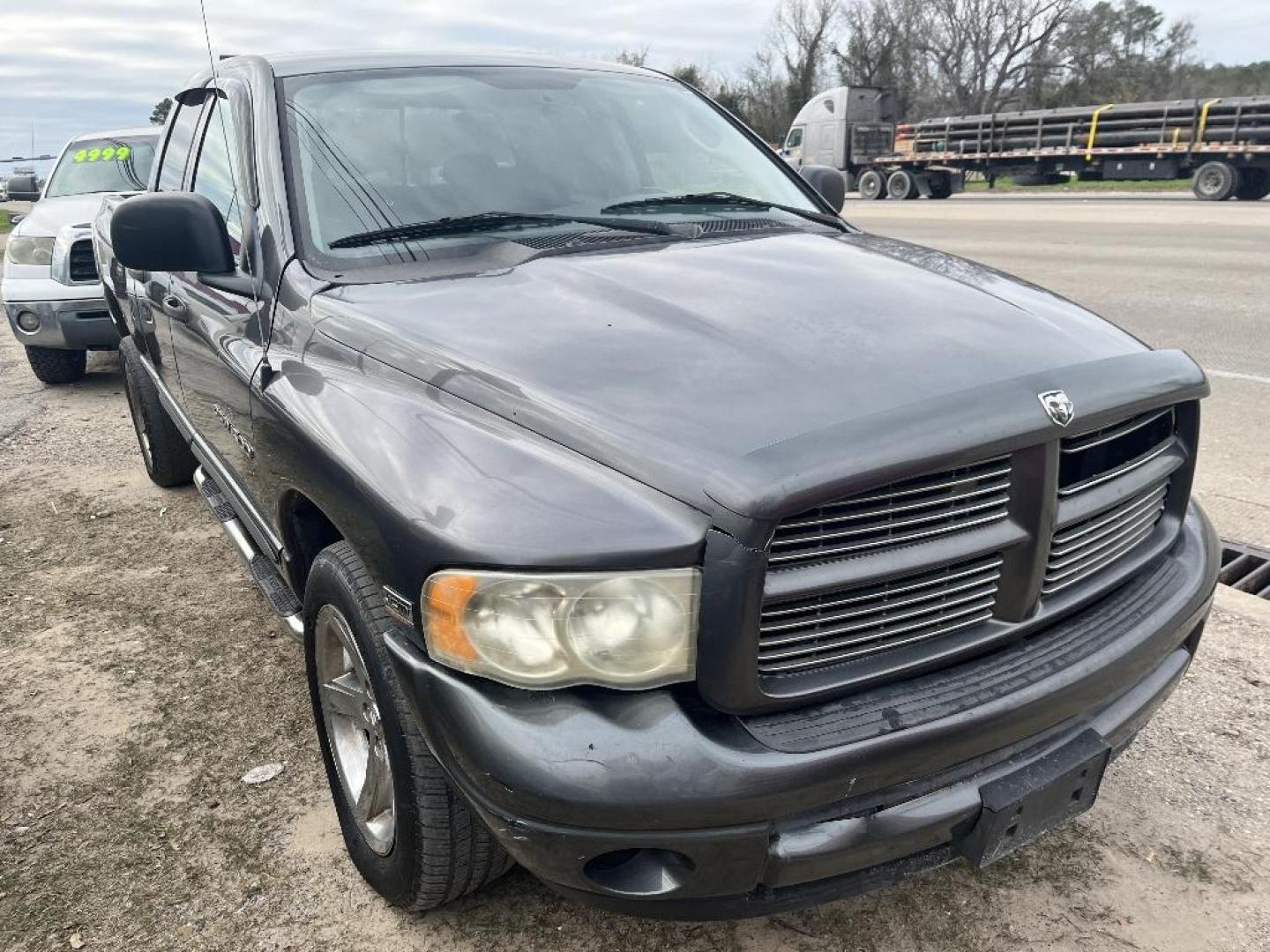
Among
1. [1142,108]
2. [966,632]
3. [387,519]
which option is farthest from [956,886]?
[1142,108]

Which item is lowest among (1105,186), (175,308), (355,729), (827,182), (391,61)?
(1105,186)

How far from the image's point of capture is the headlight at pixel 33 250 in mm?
7316

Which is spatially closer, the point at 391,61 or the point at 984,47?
the point at 391,61

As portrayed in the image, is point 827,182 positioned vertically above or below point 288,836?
above

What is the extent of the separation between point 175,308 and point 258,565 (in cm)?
113

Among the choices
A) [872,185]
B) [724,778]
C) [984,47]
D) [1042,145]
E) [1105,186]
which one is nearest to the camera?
[724,778]

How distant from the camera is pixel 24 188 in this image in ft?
31.0

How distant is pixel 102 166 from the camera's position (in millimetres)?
8375

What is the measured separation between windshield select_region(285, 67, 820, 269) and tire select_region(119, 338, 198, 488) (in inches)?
94.3

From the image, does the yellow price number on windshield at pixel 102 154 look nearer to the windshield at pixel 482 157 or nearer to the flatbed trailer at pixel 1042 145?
the windshield at pixel 482 157

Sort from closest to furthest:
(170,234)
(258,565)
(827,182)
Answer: (170,234) → (258,565) → (827,182)

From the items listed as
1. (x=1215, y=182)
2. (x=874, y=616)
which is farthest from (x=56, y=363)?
(x=1215, y=182)

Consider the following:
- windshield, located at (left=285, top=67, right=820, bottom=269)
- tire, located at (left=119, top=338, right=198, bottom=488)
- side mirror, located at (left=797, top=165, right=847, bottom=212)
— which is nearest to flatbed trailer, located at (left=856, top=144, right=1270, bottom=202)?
side mirror, located at (left=797, top=165, right=847, bottom=212)

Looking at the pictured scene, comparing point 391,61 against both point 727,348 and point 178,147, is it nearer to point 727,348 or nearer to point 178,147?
point 178,147
